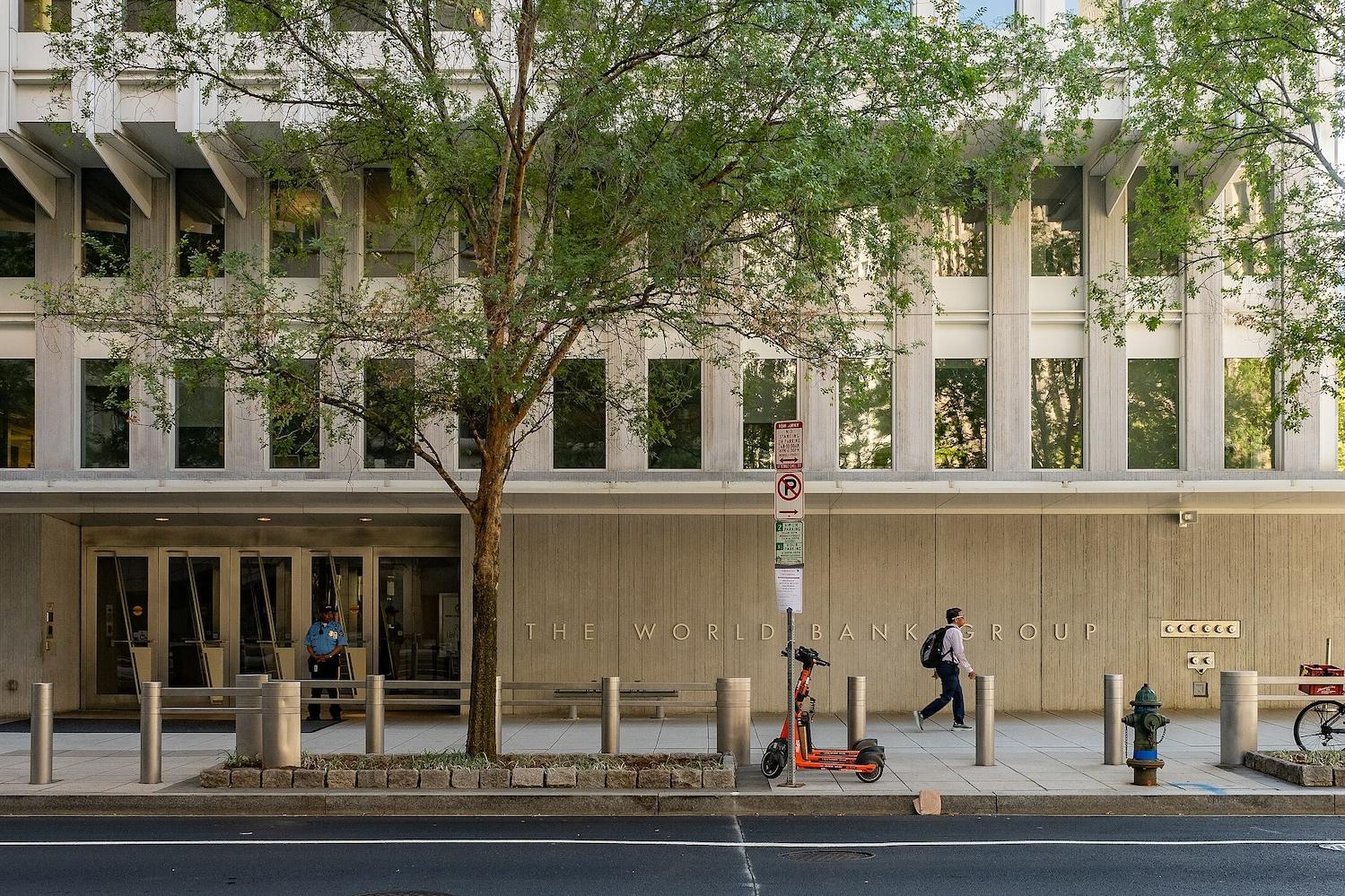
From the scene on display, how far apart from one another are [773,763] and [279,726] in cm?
488

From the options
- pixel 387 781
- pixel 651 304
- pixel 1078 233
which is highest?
pixel 1078 233

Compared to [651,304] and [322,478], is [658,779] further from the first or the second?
[322,478]

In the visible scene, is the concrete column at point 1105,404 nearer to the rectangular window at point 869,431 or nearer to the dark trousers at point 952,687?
the rectangular window at point 869,431

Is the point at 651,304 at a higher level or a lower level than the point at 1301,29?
lower

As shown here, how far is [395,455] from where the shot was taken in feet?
62.1

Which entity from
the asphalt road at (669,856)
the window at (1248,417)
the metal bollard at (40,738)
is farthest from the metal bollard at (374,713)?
the window at (1248,417)

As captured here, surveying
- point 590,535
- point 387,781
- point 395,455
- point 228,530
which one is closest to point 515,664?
point 590,535

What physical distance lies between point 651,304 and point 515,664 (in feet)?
27.1

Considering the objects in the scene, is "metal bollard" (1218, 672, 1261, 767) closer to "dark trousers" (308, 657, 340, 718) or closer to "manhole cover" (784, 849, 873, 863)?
"manhole cover" (784, 849, 873, 863)

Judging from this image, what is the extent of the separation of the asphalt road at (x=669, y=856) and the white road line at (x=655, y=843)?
2cm

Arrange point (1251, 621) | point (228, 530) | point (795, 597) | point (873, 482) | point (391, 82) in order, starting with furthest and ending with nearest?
point (228, 530) < point (1251, 621) < point (873, 482) < point (391, 82) < point (795, 597)

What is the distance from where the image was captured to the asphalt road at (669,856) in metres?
8.89

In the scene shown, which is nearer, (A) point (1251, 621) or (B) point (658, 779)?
(B) point (658, 779)

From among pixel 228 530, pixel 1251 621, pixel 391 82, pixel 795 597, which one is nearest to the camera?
pixel 795 597
